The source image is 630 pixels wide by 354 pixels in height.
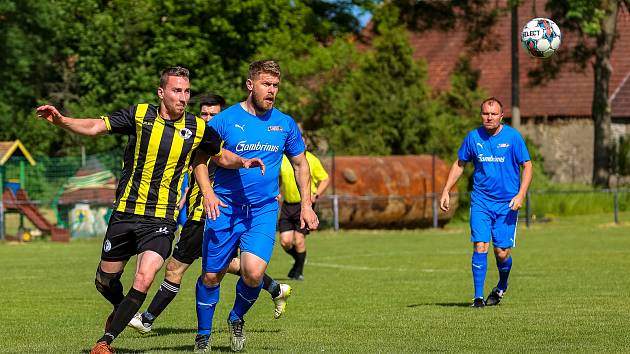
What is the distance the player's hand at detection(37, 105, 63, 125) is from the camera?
833cm

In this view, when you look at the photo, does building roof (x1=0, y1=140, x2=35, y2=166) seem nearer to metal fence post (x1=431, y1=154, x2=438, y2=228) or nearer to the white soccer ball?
metal fence post (x1=431, y1=154, x2=438, y2=228)

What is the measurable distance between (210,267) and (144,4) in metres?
33.7

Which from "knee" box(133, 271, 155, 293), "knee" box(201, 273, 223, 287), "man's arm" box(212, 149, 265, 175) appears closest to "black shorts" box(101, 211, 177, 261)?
"knee" box(133, 271, 155, 293)

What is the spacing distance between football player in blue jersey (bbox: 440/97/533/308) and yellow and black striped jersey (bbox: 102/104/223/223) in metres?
4.60

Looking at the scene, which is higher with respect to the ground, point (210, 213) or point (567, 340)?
point (210, 213)

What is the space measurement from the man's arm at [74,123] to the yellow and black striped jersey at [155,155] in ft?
0.80

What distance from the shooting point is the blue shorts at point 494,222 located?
13260 mm

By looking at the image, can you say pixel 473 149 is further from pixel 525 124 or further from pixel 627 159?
pixel 525 124

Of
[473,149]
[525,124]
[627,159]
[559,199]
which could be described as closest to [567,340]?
[473,149]

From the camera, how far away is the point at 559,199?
36812 millimetres

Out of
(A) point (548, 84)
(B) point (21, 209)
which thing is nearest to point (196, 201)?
(B) point (21, 209)

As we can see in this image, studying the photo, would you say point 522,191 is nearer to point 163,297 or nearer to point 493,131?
point 493,131

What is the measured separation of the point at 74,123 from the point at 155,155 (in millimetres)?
693

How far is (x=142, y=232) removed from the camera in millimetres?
9094
